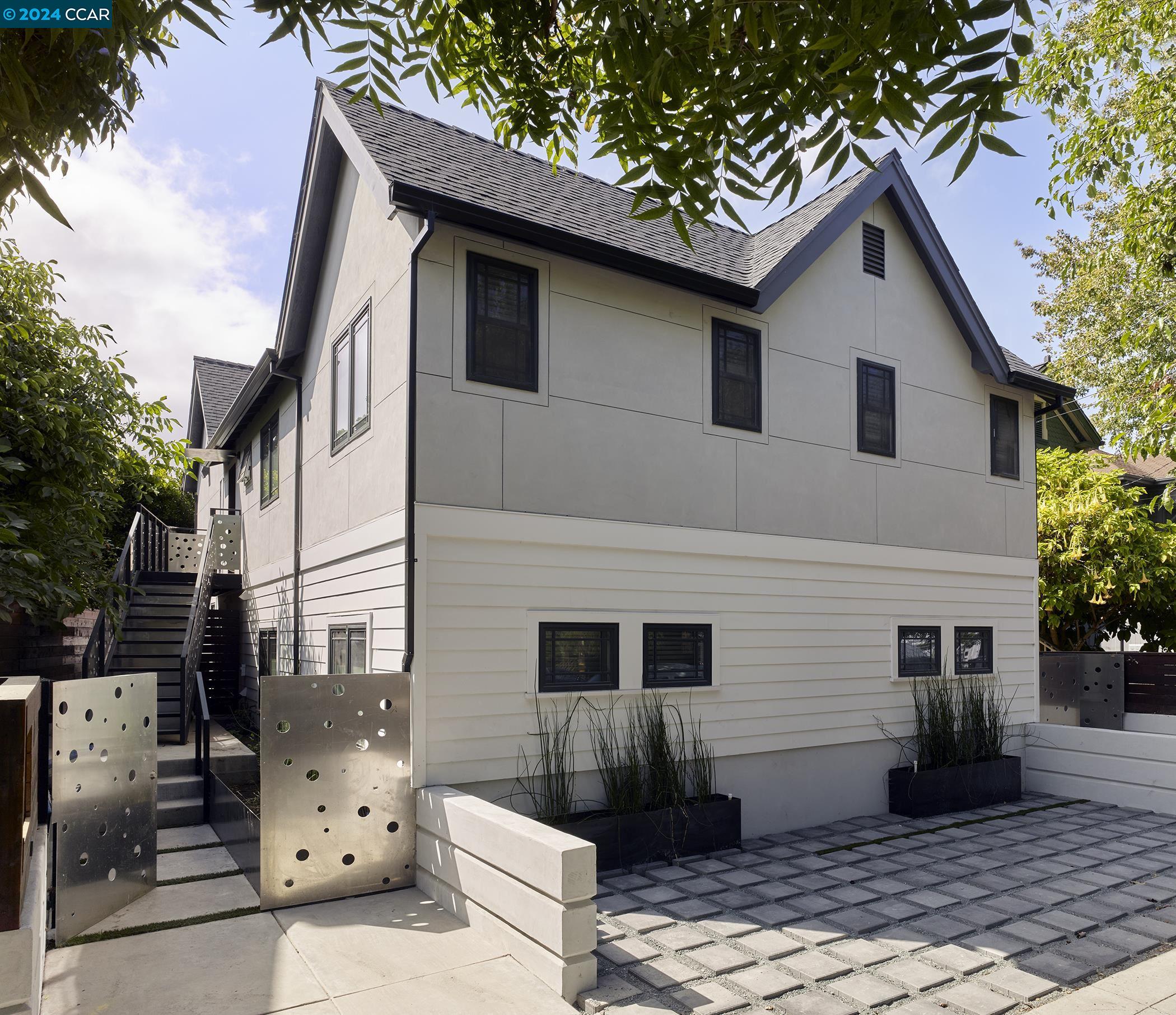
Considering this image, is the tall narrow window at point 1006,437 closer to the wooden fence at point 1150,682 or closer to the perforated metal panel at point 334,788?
the wooden fence at point 1150,682

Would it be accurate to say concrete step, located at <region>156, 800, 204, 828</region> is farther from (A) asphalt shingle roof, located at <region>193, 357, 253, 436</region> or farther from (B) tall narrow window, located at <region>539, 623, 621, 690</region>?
(A) asphalt shingle roof, located at <region>193, 357, 253, 436</region>

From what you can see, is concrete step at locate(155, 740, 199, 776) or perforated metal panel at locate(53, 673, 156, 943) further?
concrete step at locate(155, 740, 199, 776)

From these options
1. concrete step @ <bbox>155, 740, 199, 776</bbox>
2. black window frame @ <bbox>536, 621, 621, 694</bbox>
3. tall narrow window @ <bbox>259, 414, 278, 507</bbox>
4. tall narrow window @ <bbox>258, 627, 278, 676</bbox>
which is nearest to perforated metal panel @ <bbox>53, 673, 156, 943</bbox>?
concrete step @ <bbox>155, 740, 199, 776</bbox>

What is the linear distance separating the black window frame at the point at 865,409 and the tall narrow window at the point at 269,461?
7446mm

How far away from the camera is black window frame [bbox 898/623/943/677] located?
9797 mm

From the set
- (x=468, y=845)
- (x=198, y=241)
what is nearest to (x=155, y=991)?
(x=468, y=845)

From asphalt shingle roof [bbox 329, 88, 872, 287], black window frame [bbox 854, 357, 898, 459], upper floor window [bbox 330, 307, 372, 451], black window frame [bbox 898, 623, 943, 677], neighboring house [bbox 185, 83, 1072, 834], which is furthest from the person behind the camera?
black window frame [bbox 898, 623, 943, 677]

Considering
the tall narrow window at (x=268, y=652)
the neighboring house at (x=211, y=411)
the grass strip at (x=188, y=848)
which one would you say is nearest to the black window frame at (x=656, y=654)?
the grass strip at (x=188, y=848)

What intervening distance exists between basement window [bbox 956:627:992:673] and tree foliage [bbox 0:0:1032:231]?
26.2 ft

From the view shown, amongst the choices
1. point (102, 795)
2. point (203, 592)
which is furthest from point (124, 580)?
point (102, 795)

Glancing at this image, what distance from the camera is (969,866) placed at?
23.3 ft

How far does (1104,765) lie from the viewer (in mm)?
9734

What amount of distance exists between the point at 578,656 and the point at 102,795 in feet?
11.7

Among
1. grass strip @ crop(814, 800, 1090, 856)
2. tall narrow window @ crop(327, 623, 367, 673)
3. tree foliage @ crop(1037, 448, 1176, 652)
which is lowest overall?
grass strip @ crop(814, 800, 1090, 856)
